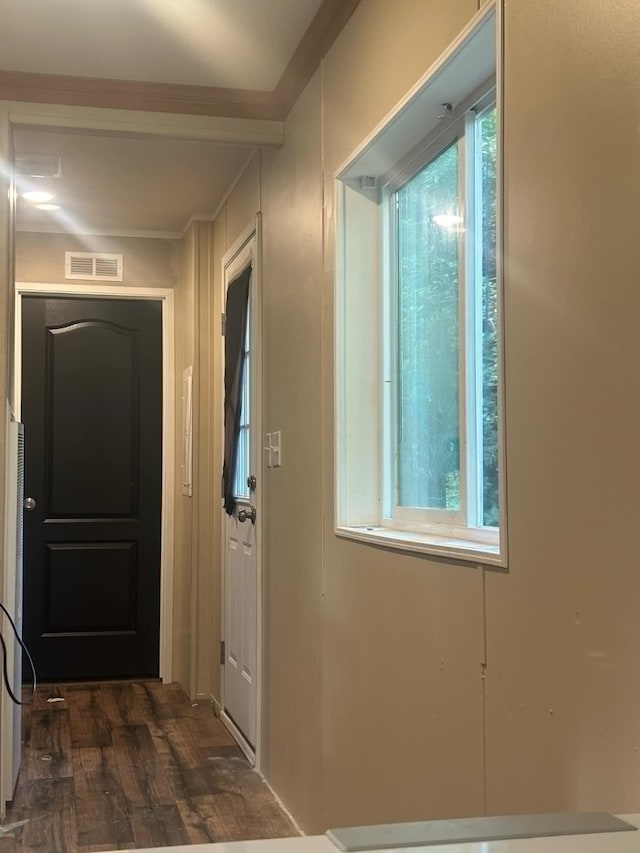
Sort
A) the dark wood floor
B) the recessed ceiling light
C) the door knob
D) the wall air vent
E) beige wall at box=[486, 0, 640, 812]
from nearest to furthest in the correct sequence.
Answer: beige wall at box=[486, 0, 640, 812] → the dark wood floor → the door knob → the wall air vent → the recessed ceiling light

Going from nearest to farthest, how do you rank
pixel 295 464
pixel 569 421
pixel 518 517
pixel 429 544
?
pixel 569 421
pixel 518 517
pixel 429 544
pixel 295 464

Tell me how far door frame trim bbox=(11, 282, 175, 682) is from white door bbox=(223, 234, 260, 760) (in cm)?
96

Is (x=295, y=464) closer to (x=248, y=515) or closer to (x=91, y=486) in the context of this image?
(x=248, y=515)

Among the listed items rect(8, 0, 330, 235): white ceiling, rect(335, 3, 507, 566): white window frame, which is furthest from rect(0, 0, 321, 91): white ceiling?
rect(335, 3, 507, 566): white window frame

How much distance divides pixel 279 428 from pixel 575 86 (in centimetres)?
204

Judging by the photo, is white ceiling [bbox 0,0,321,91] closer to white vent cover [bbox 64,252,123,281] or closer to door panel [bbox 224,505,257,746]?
door panel [bbox 224,505,257,746]

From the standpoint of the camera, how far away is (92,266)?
535 cm

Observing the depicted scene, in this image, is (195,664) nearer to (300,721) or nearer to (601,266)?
(300,721)

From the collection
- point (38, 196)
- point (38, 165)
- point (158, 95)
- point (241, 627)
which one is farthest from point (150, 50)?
point (241, 627)

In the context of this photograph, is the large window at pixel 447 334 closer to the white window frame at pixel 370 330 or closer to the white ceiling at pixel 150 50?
the white window frame at pixel 370 330

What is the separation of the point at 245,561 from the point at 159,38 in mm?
2054

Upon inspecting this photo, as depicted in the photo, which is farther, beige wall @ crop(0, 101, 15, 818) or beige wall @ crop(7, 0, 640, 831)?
beige wall @ crop(0, 101, 15, 818)

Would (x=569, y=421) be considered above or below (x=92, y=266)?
below

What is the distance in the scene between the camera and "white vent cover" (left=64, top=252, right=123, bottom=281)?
5328 mm
